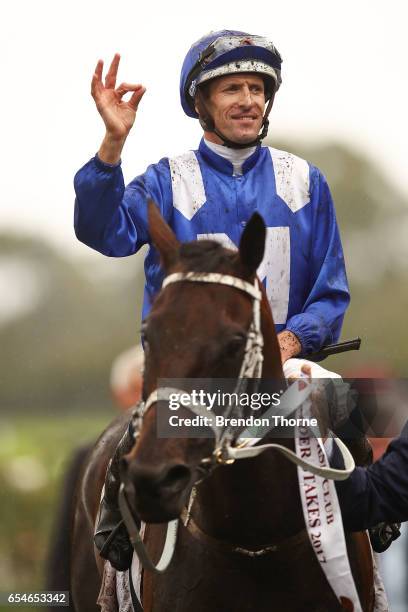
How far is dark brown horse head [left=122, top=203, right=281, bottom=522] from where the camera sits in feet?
12.3

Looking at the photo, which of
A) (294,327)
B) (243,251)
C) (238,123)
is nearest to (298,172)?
(238,123)

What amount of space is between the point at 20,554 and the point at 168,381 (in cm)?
775

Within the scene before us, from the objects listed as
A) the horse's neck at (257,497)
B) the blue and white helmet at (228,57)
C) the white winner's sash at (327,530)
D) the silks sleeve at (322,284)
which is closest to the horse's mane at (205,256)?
the horse's neck at (257,497)

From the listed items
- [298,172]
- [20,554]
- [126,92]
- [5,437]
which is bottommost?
[20,554]

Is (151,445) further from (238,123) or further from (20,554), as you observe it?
(20,554)

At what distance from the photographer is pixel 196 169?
545 cm

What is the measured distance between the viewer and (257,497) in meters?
4.44

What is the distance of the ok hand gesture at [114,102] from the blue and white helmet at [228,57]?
44 cm

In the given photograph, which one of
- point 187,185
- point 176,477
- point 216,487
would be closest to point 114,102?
point 187,185

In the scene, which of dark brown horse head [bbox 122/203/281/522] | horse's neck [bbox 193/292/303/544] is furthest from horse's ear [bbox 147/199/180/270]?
horse's neck [bbox 193/292/303/544]

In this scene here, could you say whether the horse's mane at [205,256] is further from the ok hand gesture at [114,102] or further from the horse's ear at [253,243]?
the ok hand gesture at [114,102]

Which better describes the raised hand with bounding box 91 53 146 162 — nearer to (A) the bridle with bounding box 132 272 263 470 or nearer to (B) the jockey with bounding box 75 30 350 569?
(B) the jockey with bounding box 75 30 350 569

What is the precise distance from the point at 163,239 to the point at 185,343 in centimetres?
56

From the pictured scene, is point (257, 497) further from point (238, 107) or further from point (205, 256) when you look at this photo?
point (238, 107)
